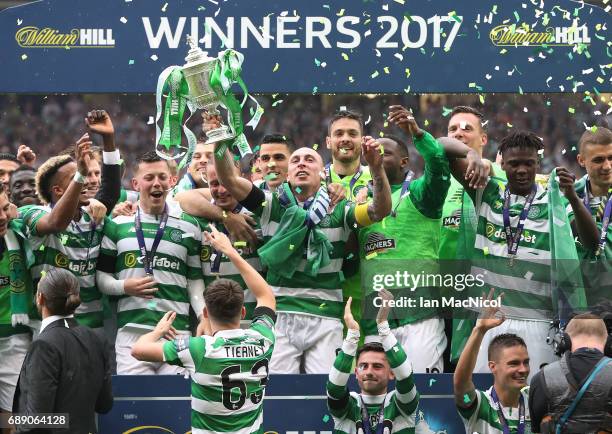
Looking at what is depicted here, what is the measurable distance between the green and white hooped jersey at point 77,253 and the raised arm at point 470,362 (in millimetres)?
2345

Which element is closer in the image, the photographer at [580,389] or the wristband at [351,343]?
the photographer at [580,389]

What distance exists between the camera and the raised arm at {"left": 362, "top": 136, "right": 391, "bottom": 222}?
726 centimetres

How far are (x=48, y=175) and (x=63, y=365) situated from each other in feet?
5.79

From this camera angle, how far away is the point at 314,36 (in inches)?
306

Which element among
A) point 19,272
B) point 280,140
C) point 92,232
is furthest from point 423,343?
point 19,272

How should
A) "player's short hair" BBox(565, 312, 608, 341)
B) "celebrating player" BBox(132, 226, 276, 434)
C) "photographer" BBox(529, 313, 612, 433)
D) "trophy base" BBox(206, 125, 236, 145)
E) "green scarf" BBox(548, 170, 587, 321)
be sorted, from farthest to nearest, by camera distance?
"green scarf" BBox(548, 170, 587, 321) → "trophy base" BBox(206, 125, 236, 145) → "celebrating player" BBox(132, 226, 276, 434) → "player's short hair" BBox(565, 312, 608, 341) → "photographer" BBox(529, 313, 612, 433)

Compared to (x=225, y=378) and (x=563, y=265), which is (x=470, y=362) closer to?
(x=563, y=265)

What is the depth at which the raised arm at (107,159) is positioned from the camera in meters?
7.57

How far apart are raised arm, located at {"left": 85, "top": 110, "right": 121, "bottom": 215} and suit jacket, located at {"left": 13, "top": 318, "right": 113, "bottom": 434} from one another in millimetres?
1437

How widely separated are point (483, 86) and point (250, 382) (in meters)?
2.62

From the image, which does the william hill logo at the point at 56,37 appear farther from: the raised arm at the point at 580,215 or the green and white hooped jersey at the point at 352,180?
the raised arm at the point at 580,215

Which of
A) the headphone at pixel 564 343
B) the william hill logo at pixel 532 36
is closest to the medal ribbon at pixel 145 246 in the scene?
the william hill logo at pixel 532 36

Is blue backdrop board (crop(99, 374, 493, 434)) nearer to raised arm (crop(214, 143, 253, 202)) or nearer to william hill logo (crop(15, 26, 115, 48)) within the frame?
raised arm (crop(214, 143, 253, 202))

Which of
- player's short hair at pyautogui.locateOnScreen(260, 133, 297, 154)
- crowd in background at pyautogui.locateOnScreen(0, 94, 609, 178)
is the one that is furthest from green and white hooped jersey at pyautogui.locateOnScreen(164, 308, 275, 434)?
crowd in background at pyautogui.locateOnScreen(0, 94, 609, 178)
